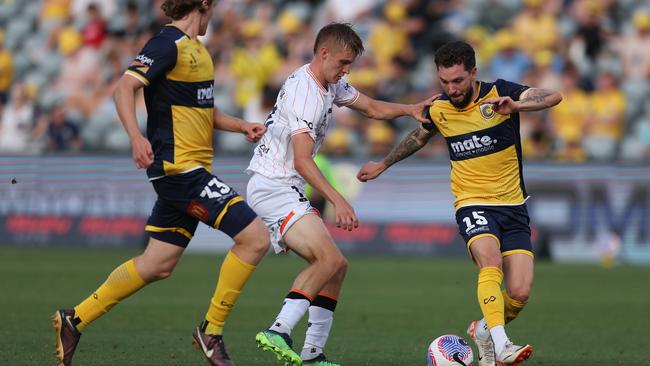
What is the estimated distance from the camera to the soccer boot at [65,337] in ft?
25.5

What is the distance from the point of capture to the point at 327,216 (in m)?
20.3

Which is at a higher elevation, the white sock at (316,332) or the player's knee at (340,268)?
the player's knee at (340,268)

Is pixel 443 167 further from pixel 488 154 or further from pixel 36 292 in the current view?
pixel 488 154

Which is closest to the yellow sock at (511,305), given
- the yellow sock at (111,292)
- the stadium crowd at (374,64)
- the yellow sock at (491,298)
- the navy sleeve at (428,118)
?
the yellow sock at (491,298)

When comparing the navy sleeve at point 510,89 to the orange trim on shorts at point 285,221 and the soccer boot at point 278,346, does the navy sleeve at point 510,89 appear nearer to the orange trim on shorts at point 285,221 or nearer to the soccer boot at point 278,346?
the orange trim on shorts at point 285,221

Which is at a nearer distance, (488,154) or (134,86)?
(134,86)

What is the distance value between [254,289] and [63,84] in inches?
423

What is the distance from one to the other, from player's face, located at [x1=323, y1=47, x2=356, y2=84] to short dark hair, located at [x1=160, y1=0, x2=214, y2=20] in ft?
3.27

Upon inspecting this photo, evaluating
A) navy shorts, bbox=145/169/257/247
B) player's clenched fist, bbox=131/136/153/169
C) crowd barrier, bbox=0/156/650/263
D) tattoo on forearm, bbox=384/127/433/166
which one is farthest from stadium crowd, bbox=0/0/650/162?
player's clenched fist, bbox=131/136/153/169

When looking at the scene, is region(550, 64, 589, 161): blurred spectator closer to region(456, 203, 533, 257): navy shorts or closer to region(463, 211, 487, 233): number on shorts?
region(456, 203, 533, 257): navy shorts

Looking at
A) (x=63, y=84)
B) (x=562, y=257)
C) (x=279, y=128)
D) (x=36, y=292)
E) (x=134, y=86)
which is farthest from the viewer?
(x=63, y=84)

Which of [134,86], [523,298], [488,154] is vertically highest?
[134,86]

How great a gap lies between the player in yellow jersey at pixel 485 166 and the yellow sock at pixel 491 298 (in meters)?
0.09

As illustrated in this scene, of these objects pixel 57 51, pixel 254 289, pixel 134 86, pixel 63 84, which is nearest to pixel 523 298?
pixel 134 86
